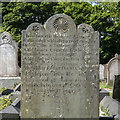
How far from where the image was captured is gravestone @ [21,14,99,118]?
446cm

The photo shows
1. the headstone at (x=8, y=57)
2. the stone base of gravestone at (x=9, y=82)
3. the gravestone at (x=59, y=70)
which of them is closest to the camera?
the gravestone at (x=59, y=70)

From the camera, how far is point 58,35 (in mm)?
4504

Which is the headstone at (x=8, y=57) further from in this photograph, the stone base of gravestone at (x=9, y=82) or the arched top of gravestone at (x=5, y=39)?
the stone base of gravestone at (x=9, y=82)

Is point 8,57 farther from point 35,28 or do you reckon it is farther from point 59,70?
point 59,70

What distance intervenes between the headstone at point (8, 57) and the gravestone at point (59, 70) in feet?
28.0

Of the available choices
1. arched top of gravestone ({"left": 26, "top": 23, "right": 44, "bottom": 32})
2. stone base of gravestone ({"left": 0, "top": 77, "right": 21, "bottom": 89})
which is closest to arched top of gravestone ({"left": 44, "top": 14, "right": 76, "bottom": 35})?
arched top of gravestone ({"left": 26, "top": 23, "right": 44, "bottom": 32})

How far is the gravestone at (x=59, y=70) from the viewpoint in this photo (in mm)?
4461

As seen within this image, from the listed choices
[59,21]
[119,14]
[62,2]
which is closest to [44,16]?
[62,2]

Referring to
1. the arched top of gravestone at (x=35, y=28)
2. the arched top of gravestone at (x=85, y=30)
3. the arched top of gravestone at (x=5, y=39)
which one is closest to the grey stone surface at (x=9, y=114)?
the arched top of gravestone at (x=35, y=28)

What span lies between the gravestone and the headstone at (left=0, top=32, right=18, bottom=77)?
28.0 feet

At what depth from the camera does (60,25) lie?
4.51 metres

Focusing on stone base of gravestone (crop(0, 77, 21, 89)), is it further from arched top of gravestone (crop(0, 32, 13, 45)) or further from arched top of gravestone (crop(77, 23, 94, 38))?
arched top of gravestone (crop(77, 23, 94, 38))

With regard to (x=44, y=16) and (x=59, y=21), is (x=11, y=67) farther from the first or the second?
(x=44, y=16)

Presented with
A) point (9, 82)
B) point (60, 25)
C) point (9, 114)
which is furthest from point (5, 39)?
point (60, 25)
